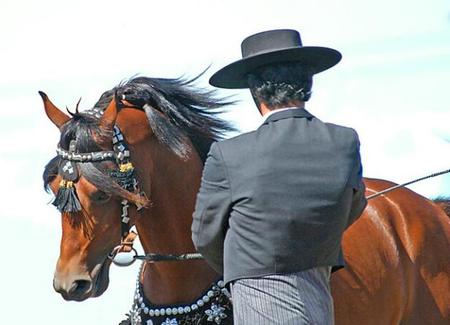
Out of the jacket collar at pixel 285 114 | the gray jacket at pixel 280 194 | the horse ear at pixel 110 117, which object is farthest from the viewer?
the horse ear at pixel 110 117

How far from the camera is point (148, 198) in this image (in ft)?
16.9

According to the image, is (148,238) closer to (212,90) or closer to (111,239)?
(111,239)

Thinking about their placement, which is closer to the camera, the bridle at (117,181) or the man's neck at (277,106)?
the man's neck at (277,106)

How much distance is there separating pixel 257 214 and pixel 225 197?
13cm

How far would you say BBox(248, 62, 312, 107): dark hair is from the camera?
4.13 meters

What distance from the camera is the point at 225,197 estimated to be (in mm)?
4074

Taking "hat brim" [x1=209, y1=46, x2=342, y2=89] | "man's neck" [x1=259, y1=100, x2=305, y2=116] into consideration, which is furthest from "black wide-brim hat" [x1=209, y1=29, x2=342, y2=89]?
"man's neck" [x1=259, y1=100, x2=305, y2=116]

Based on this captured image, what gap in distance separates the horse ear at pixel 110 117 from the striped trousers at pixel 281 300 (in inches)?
50.0

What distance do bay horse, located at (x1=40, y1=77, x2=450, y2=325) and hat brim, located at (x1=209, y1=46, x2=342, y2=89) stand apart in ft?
2.46

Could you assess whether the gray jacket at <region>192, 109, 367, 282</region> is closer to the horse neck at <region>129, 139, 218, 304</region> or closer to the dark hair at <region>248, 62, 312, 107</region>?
the dark hair at <region>248, 62, 312, 107</region>

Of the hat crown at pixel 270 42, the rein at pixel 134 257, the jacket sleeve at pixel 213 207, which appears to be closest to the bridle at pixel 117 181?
the rein at pixel 134 257

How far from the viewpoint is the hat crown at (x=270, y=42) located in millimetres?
4270

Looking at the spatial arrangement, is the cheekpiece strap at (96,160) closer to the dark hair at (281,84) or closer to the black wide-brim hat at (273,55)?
the black wide-brim hat at (273,55)

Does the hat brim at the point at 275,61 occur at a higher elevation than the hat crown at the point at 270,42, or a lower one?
lower
